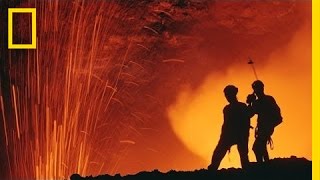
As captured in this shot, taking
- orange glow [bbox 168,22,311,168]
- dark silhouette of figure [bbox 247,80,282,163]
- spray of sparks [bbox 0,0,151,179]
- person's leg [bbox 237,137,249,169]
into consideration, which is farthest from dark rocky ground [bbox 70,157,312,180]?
spray of sparks [bbox 0,0,151,179]

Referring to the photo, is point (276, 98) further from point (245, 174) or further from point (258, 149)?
point (245, 174)

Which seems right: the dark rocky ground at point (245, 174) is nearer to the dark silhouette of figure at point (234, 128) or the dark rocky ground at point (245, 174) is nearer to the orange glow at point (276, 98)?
the dark silhouette of figure at point (234, 128)

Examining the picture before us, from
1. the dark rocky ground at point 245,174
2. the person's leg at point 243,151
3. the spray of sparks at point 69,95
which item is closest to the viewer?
the dark rocky ground at point 245,174

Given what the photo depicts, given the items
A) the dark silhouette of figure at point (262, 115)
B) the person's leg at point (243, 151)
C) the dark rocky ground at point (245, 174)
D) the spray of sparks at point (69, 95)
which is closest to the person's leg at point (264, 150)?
the dark silhouette of figure at point (262, 115)

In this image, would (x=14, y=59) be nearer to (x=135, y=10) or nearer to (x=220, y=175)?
(x=135, y=10)

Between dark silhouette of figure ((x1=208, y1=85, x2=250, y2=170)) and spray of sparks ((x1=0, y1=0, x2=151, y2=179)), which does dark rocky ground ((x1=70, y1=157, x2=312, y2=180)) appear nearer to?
dark silhouette of figure ((x1=208, y1=85, x2=250, y2=170))

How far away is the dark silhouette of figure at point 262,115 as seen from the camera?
7.46 metres

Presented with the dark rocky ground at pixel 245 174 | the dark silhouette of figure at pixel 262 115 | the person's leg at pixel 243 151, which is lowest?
the dark rocky ground at pixel 245 174

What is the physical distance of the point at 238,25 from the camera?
1592 cm

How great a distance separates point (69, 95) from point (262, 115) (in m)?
9.54

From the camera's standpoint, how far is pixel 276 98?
51.5ft

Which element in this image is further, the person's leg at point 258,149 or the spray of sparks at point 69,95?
the spray of sparks at point 69,95

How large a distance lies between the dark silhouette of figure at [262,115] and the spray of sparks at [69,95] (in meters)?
8.02

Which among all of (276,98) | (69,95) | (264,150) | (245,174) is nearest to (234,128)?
(264,150)
